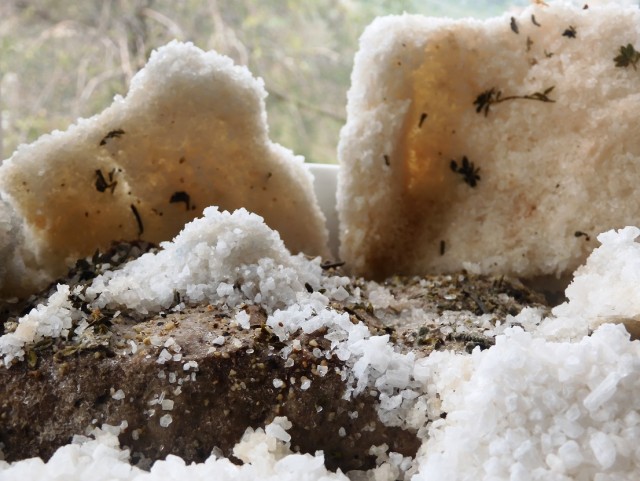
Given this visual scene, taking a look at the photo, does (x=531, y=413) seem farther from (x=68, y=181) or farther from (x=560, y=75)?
(x=68, y=181)

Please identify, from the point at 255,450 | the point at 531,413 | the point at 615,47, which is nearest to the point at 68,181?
the point at 255,450

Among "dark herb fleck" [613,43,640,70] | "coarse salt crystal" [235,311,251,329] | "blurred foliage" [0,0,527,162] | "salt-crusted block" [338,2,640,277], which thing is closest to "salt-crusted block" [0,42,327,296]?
"salt-crusted block" [338,2,640,277]

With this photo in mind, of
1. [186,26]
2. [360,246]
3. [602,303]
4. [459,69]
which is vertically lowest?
[186,26]

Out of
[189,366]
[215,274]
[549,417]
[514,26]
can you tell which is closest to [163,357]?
[189,366]

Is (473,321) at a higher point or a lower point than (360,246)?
higher

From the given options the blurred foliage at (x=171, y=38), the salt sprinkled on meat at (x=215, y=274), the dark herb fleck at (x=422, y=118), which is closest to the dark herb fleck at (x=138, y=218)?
the salt sprinkled on meat at (x=215, y=274)

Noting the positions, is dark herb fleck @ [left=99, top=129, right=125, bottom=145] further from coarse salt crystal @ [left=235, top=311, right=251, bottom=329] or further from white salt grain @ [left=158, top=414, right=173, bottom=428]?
white salt grain @ [left=158, top=414, right=173, bottom=428]
